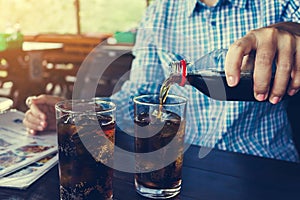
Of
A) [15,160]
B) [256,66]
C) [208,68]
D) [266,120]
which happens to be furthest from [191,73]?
[266,120]

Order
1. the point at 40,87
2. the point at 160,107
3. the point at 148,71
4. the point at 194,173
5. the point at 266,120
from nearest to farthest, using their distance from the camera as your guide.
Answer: the point at 160,107, the point at 194,173, the point at 266,120, the point at 148,71, the point at 40,87

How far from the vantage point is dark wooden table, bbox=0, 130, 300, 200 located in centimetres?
84

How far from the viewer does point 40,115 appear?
124 centimetres

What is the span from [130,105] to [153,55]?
0.31m

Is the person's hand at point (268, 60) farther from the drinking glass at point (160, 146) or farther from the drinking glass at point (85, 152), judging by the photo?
the drinking glass at point (85, 152)

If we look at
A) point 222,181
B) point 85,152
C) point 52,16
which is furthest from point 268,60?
point 52,16

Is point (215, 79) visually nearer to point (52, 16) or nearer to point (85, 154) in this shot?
point (85, 154)

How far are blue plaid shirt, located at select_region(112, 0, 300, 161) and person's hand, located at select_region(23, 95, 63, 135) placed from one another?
12.0 inches

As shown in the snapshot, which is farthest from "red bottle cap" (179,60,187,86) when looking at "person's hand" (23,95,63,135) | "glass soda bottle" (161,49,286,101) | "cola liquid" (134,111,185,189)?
"person's hand" (23,95,63,135)

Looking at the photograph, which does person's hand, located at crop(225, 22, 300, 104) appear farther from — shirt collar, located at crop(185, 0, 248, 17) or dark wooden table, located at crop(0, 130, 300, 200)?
shirt collar, located at crop(185, 0, 248, 17)

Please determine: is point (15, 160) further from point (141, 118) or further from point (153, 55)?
point (153, 55)

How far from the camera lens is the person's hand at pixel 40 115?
123cm

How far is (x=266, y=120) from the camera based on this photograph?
1.51 m

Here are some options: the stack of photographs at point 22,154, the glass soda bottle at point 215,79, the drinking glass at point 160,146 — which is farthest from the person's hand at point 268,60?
the stack of photographs at point 22,154
